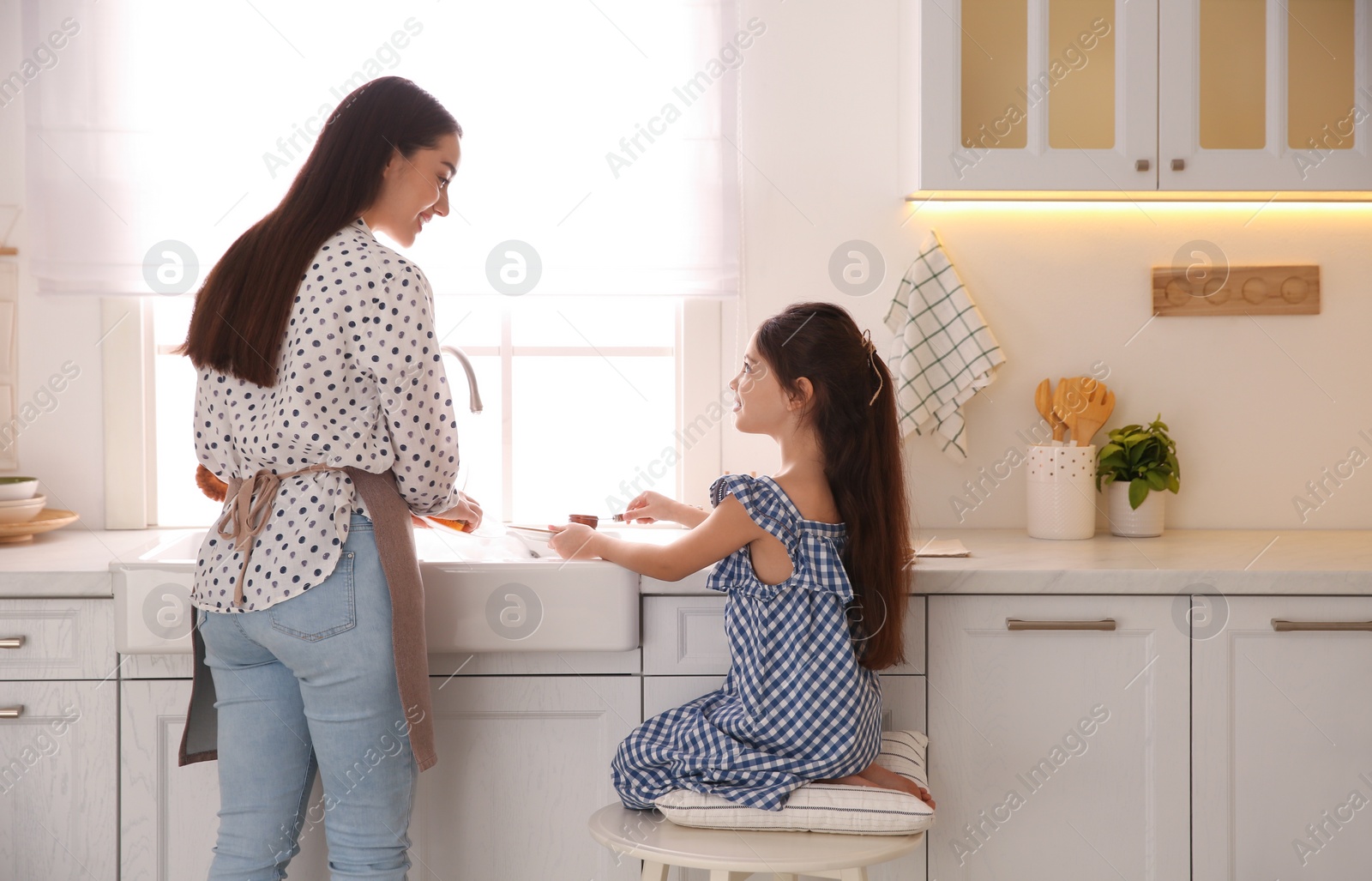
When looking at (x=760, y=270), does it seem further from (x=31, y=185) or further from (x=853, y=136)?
(x=31, y=185)

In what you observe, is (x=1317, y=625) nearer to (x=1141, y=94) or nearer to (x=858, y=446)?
(x=858, y=446)

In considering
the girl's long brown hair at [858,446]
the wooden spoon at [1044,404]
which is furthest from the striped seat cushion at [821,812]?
the wooden spoon at [1044,404]

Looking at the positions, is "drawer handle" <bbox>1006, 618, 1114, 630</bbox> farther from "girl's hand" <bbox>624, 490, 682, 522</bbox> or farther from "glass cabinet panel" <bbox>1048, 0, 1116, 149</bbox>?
"glass cabinet panel" <bbox>1048, 0, 1116, 149</bbox>

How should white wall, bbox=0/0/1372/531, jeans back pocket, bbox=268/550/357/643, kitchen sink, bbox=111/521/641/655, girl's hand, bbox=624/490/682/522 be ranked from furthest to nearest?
white wall, bbox=0/0/1372/531 < girl's hand, bbox=624/490/682/522 < kitchen sink, bbox=111/521/641/655 < jeans back pocket, bbox=268/550/357/643

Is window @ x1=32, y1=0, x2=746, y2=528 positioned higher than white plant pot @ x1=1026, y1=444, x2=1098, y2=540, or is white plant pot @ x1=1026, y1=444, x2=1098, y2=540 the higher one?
window @ x1=32, y1=0, x2=746, y2=528

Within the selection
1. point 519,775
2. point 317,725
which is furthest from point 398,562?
point 519,775

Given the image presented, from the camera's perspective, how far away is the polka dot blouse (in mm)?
1189

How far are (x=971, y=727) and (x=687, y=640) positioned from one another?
1.53ft

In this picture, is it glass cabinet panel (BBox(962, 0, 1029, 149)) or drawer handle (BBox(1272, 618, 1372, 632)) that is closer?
drawer handle (BBox(1272, 618, 1372, 632))

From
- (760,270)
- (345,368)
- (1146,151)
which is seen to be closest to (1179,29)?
(1146,151)

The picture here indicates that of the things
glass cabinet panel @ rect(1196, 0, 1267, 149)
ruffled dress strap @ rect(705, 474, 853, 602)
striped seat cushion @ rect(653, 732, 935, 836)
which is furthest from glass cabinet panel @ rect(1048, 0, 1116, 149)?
striped seat cushion @ rect(653, 732, 935, 836)

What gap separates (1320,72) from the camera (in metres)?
1.82

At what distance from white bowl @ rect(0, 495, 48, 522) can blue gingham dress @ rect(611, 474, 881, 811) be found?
4.02 feet

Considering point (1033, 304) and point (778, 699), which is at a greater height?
point (1033, 304)
